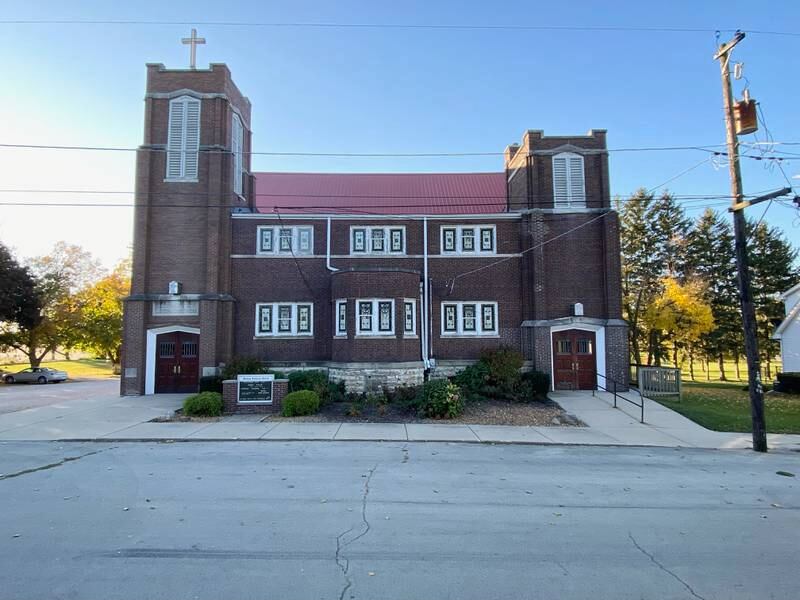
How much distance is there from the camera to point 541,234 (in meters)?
21.8

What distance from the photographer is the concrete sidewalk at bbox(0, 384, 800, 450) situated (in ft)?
40.1

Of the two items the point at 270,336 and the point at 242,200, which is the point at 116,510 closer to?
the point at 270,336

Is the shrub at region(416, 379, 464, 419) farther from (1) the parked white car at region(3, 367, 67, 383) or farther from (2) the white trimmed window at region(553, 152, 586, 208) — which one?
(1) the parked white car at region(3, 367, 67, 383)

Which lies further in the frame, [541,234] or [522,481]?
[541,234]

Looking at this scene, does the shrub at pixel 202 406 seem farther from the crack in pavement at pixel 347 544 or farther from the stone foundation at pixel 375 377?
the crack in pavement at pixel 347 544

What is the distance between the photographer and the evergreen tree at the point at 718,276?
131 ft

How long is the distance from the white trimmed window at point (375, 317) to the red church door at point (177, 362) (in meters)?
7.40

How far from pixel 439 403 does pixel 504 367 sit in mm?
5004

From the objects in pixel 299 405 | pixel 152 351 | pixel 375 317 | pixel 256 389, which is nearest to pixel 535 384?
pixel 375 317

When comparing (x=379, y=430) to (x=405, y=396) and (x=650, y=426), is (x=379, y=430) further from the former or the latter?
(x=650, y=426)

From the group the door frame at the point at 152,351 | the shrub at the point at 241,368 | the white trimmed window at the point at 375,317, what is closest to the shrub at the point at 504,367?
the white trimmed window at the point at 375,317

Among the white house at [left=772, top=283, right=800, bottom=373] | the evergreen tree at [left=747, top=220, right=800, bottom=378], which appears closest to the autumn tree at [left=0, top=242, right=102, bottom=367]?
the white house at [left=772, top=283, right=800, bottom=373]

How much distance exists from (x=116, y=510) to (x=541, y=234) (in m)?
19.3

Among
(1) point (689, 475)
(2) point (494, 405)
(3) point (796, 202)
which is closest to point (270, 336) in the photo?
(2) point (494, 405)
